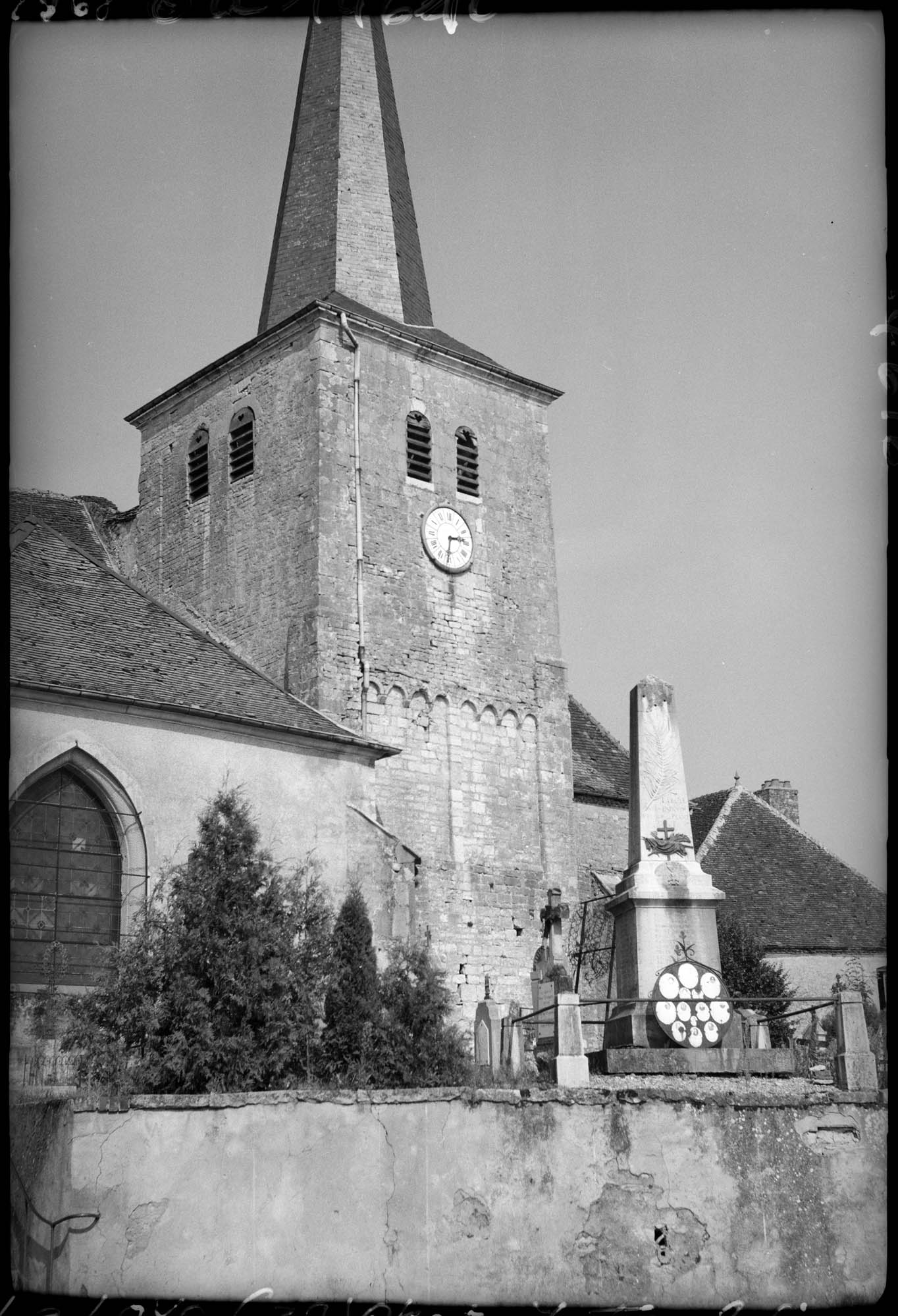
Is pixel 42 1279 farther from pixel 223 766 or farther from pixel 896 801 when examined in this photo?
pixel 223 766

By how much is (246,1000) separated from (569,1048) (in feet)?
8.16

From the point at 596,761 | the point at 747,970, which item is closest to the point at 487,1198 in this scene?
the point at 747,970

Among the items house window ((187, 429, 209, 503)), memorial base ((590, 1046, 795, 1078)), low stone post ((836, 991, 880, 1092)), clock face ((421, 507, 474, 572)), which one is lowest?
memorial base ((590, 1046, 795, 1078))

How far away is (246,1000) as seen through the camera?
11789 mm

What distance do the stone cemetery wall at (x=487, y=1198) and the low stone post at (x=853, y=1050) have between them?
0.39m

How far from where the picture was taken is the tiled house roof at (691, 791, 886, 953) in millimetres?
25547

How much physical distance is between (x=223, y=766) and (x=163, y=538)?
31.0ft

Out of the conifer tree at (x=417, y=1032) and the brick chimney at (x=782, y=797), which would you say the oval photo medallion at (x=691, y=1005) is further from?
the brick chimney at (x=782, y=797)

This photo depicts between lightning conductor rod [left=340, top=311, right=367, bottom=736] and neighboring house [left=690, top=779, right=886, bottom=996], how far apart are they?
6733 millimetres

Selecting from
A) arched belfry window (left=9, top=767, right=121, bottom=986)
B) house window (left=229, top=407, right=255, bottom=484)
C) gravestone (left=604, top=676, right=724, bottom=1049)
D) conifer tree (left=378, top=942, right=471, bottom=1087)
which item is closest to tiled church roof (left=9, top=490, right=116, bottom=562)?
house window (left=229, top=407, right=255, bottom=484)

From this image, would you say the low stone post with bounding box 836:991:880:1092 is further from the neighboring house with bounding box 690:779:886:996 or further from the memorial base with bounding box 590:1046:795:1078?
the neighboring house with bounding box 690:779:886:996

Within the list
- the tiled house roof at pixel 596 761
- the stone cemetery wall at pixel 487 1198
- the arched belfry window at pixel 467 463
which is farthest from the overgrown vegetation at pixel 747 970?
the stone cemetery wall at pixel 487 1198

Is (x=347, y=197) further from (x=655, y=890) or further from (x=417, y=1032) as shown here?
(x=417, y=1032)

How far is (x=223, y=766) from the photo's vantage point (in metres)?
16.3
